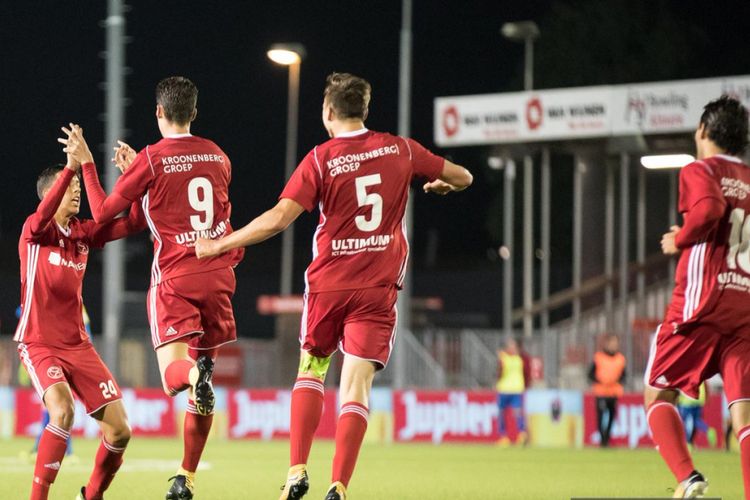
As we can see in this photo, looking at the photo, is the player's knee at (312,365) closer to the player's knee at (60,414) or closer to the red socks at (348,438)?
the red socks at (348,438)

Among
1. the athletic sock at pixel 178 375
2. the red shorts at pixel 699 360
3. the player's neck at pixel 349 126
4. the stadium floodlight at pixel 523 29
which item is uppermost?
the stadium floodlight at pixel 523 29

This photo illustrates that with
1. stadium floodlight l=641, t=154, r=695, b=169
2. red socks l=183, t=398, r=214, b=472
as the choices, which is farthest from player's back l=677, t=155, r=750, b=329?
stadium floodlight l=641, t=154, r=695, b=169

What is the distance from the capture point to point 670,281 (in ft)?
100

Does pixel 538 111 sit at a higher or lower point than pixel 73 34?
lower

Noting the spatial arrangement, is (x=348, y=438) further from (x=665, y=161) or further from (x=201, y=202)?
(x=665, y=161)

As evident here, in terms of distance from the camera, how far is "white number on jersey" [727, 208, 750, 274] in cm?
750

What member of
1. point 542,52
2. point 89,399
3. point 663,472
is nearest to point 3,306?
point 542,52

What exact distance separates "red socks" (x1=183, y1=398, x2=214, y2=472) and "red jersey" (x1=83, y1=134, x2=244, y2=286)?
0.96 metres

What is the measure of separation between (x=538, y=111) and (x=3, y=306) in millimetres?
39637

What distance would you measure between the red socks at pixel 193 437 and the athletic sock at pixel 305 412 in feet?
3.04

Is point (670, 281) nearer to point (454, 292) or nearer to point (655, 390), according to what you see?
point (655, 390)

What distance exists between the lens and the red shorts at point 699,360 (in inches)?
299

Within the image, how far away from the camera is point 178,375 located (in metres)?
8.34

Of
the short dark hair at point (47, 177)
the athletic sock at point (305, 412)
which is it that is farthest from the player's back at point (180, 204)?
the athletic sock at point (305, 412)
